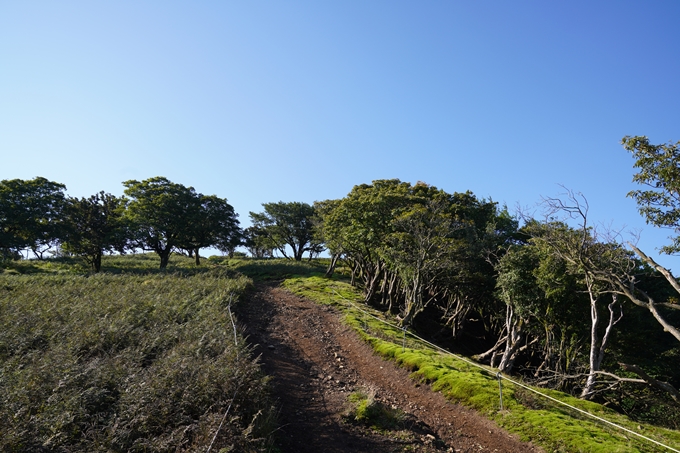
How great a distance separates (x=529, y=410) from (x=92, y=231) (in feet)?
148

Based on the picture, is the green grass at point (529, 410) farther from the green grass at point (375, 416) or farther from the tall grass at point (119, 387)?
the tall grass at point (119, 387)

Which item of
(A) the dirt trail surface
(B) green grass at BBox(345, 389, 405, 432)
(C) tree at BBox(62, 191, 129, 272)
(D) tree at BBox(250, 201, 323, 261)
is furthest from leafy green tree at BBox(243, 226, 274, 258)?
(B) green grass at BBox(345, 389, 405, 432)

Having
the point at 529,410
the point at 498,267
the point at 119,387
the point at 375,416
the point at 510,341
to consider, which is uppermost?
the point at 498,267

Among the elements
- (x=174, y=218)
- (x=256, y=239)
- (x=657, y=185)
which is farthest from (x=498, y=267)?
(x=256, y=239)

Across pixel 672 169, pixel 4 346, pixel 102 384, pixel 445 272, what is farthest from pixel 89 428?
pixel 445 272

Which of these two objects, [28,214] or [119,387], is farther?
[28,214]

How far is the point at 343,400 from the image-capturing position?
10492mm

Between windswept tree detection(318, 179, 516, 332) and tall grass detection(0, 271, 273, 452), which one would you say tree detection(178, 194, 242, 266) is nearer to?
windswept tree detection(318, 179, 516, 332)

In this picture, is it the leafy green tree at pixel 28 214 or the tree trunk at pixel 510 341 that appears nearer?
the tree trunk at pixel 510 341

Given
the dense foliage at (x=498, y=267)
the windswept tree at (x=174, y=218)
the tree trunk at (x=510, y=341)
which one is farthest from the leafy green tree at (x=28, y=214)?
the tree trunk at (x=510, y=341)

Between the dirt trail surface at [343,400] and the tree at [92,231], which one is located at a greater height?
the tree at [92,231]

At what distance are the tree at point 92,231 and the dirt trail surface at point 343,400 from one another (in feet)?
95.6

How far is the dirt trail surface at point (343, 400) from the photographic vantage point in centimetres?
820

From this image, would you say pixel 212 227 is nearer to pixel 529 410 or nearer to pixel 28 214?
pixel 28 214
